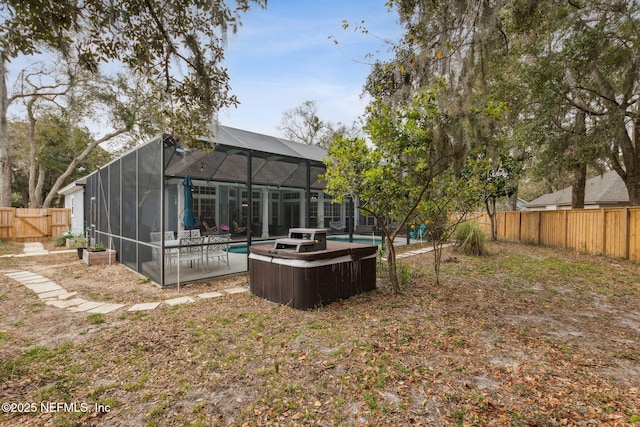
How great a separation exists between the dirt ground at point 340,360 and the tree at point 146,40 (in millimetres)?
1998

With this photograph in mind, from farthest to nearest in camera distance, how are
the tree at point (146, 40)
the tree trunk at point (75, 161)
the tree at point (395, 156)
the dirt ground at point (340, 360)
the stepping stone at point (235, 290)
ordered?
the tree trunk at point (75, 161) → the stepping stone at point (235, 290) → the tree at point (395, 156) → the tree at point (146, 40) → the dirt ground at point (340, 360)

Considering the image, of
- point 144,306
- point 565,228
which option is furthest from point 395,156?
point 565,228

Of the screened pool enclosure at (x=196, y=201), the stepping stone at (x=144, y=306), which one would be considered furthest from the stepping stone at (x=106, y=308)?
the screened pool enclosure at (x=196, y=201)

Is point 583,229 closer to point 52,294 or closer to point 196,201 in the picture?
point 52,294

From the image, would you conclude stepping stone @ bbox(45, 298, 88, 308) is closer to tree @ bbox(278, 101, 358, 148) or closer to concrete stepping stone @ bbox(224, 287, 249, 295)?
concrete stepping stone @ bbox(224, 287, 249, 295)

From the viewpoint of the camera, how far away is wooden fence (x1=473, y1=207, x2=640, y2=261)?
23.8ft

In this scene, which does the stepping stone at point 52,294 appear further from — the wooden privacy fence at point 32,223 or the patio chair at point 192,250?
the wooden privacy fence at point 32,223

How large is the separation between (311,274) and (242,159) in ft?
18.0

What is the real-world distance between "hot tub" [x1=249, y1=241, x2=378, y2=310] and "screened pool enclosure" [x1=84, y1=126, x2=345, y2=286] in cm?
149

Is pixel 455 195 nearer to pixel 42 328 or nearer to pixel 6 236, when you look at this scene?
pixel 42 328

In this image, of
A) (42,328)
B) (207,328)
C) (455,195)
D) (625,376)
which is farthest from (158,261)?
(625,376)

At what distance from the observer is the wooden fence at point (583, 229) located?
285 inches

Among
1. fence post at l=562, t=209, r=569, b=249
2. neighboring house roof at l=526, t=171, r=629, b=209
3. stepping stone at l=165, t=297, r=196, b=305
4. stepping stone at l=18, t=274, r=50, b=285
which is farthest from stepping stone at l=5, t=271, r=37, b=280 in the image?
neighboring house roof at l=526, t=171, r=629, b=209

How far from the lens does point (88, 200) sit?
11.0m
